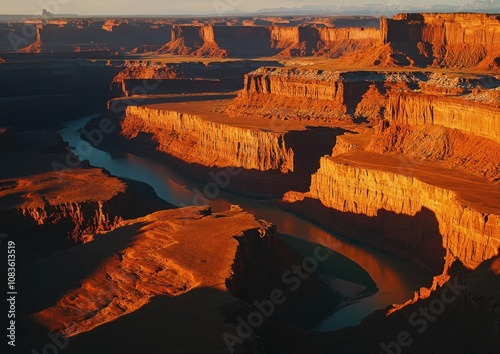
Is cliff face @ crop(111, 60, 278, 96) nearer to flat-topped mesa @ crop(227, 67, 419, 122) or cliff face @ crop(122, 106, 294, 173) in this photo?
cliff face @ crop(122, 106, 294, 173)

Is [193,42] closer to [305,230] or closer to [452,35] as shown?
[452,35]

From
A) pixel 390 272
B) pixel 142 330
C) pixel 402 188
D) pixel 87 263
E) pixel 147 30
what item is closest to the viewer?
pixel 142 330

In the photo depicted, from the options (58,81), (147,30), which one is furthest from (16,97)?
(147,30)

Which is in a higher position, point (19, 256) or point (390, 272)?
point (19, 256)

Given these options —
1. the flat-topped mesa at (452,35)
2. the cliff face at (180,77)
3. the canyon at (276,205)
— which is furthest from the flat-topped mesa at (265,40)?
the canyon at (276,205)

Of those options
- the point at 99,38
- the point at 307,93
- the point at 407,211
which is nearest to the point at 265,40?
the point at 99,38

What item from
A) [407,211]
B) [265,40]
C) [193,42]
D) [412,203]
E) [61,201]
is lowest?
[265,40]

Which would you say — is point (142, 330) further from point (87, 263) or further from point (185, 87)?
point (185, 87)
